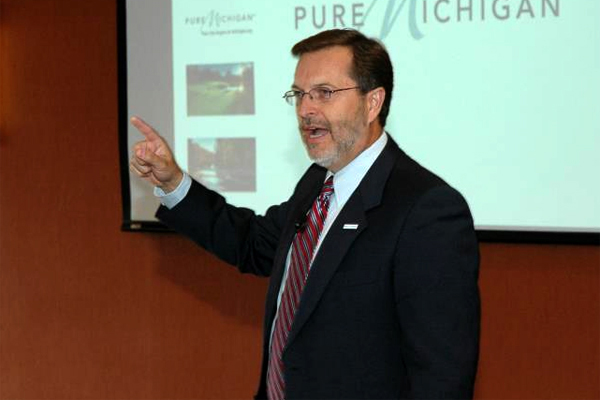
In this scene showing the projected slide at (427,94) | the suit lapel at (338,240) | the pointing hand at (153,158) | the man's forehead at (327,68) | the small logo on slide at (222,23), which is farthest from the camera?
the small logo on slide at (222,23)

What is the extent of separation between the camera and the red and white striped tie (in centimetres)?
193

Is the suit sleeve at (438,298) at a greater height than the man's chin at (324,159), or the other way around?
the man's chin at (324,159)

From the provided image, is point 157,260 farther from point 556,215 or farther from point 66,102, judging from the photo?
point 556,215

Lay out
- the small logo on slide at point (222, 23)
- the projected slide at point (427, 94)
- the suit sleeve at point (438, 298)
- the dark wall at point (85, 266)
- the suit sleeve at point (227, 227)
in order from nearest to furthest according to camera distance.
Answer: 1. the suit sleeve at point (438, 298)
2. the suit sleeve at point (227, 227)
3. the projected slide at point (427, 94)
4. the small logo on slide at point (222, 23)
5. the dark wall at point (85, 266)

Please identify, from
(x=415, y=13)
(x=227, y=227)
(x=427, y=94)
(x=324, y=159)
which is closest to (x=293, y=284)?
(x=324, y=159)

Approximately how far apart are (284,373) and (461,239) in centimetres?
48

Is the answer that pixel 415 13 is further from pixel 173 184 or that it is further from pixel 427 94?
pixel 173 184

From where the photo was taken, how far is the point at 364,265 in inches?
70.4

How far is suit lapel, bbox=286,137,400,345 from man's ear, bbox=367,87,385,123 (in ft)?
0.46

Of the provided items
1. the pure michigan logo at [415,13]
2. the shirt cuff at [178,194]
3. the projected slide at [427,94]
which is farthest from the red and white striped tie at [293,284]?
the pure michigan logo at [415,13]

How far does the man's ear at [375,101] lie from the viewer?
6.40 ft

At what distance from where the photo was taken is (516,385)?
9.98ft

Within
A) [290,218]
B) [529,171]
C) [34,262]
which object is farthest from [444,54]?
[34,262]

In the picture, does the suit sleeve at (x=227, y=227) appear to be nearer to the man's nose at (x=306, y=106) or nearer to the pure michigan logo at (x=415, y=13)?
the man's nose at (x=306, y=106)
